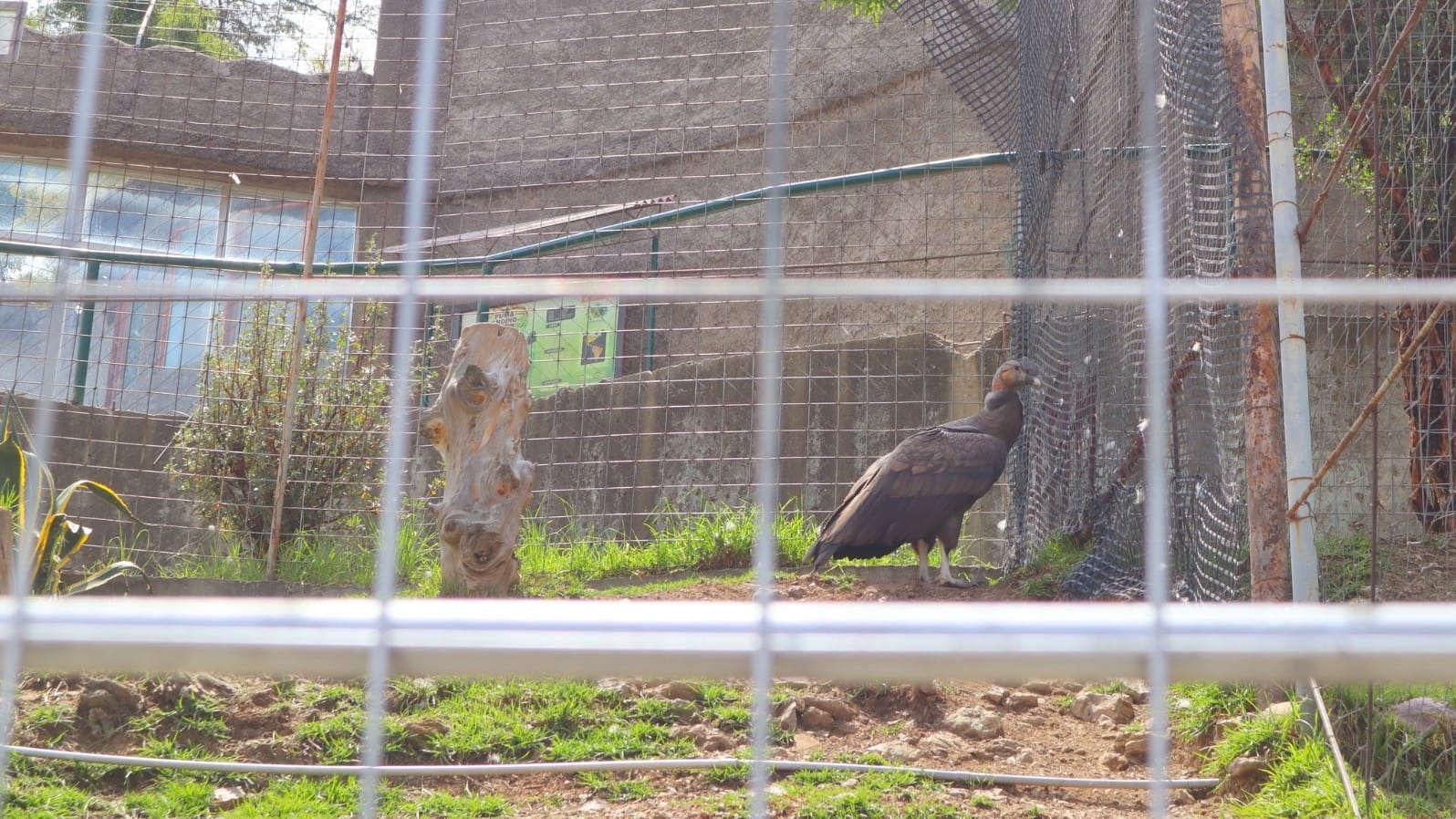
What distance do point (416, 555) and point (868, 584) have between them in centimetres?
207

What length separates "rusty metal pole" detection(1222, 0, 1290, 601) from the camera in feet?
11.4

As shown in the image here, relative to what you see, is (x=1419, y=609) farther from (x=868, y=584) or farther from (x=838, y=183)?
(x=838, y=183)

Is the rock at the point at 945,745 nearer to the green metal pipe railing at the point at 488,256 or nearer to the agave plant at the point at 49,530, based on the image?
the agave plant at the point at 49,530

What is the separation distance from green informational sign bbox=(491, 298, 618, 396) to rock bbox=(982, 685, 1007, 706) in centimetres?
385

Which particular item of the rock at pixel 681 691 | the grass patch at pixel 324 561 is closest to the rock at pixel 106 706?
the rock at pixel 681 691

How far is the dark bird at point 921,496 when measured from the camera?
212 inches

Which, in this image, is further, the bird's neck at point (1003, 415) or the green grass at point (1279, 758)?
the bird's neck at point (1003, 415)

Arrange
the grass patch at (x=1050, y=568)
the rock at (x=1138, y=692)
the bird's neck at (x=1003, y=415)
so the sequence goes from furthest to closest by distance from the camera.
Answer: the bird's neck at (x=1003, y=415), the grass patch at (x=1050, y=568), the rock at (x=1138, y=692)

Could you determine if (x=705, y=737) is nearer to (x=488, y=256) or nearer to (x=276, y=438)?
(x=276, y=438)

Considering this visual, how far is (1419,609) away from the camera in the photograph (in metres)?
0.80

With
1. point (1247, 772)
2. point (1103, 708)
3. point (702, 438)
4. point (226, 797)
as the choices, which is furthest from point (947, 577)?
point (226, 797)

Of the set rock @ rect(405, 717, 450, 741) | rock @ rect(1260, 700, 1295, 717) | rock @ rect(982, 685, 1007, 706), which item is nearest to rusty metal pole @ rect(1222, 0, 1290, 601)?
rock @ rect(1260, 700, 1295, 717)

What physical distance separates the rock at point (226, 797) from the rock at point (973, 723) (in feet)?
6.45

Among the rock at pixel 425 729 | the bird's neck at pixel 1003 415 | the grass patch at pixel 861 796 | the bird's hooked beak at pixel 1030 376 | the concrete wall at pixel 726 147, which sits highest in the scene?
the concrete wall at pixel 726 147
